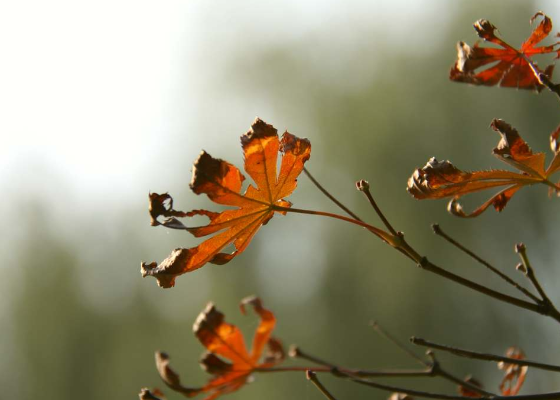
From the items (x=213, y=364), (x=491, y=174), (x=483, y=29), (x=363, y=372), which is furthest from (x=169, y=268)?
(x=483, y=29)

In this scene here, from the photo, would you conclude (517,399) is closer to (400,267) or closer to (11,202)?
(400,267)

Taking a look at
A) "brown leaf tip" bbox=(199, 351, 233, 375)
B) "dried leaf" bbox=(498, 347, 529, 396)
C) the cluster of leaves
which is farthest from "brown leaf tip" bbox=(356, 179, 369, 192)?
"dried leaf" bbox=(498, 347, 529, 396)

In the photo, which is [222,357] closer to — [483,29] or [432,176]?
[432,176]

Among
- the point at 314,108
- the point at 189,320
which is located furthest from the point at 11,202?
the point at 314,108

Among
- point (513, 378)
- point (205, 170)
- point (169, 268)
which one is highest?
point (205, 170)

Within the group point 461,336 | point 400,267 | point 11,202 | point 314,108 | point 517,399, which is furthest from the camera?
point 11,202

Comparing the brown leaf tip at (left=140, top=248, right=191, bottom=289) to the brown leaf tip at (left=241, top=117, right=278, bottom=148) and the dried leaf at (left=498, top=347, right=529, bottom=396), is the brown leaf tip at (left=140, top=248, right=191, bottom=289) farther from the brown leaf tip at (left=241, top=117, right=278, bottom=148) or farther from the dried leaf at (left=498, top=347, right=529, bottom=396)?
the dried leaf at (left=498, top=347, right=529, bottom=396)
